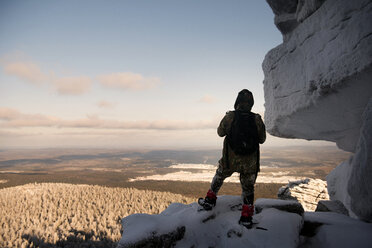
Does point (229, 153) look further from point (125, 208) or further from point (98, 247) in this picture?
point (125, 208)

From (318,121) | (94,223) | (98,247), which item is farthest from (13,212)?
(318,121)

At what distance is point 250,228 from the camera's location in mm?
3928

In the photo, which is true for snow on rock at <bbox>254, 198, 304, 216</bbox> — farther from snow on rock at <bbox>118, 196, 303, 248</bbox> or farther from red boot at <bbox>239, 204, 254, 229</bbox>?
red boot at <bbox>239, 204, 254, 229</bbox>

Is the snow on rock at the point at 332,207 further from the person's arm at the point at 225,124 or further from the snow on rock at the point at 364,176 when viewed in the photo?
the person's arm at the point at 225,124

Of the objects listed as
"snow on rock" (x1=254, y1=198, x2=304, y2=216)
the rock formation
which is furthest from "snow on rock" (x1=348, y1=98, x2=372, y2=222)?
"snow on rock" (x1=254, y1=198, x2=304, y2=216)

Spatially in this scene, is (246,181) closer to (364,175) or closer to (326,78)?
(364,175)

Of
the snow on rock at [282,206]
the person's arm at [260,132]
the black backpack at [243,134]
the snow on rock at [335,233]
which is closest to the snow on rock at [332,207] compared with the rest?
the snow on rock at [335,233]

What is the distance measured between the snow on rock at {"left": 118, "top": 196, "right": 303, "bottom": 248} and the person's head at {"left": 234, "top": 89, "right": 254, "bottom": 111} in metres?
2.39

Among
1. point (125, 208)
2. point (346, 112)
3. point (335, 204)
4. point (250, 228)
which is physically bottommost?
point (125, 208)

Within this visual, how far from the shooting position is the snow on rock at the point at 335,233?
350 centimetres

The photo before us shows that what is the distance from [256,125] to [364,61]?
2.47 metres

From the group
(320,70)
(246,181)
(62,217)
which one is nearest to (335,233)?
(246,181)

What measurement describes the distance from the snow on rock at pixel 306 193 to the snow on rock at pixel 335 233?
12.5m

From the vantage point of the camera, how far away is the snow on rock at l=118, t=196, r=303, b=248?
358cm
